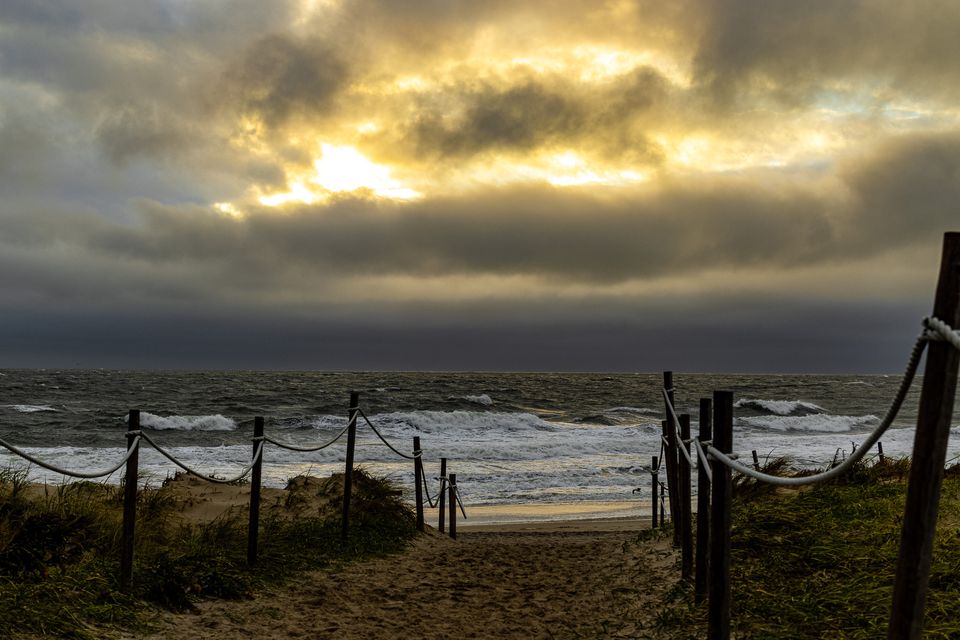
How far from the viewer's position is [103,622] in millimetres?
5422

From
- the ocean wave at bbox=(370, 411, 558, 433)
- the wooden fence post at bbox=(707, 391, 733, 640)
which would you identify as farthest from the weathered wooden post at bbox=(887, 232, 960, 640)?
the ocean wave at bbox=(370, 411, 558, 433)

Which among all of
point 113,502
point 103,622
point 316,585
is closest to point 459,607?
point 316,585

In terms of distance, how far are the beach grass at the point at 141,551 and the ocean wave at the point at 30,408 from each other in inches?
1434

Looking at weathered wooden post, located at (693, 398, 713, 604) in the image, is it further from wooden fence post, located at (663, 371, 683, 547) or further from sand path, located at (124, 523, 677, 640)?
wooden fence post, located at (663, 371, 683, 547)

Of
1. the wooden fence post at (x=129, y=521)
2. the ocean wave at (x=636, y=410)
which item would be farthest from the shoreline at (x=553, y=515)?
the ocean wave at (x=636, y=410)

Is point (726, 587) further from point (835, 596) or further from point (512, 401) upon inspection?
point (512, 401)

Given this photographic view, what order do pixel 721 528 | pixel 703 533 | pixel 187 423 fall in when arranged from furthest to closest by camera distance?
pixel 187 423 → pixel 703 533 → pixel 721 528

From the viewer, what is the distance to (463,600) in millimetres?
7445

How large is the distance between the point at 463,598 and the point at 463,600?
0.07 meters

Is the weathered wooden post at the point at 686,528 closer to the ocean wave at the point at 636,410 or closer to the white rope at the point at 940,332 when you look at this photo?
the white rope at the point at 940,332

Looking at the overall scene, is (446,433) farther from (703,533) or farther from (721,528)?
(721,528)

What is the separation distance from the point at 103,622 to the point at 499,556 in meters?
5.44

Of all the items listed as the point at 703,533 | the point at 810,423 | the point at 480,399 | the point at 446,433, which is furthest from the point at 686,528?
the point at 480,399

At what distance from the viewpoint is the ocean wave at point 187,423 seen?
37.4 metres
